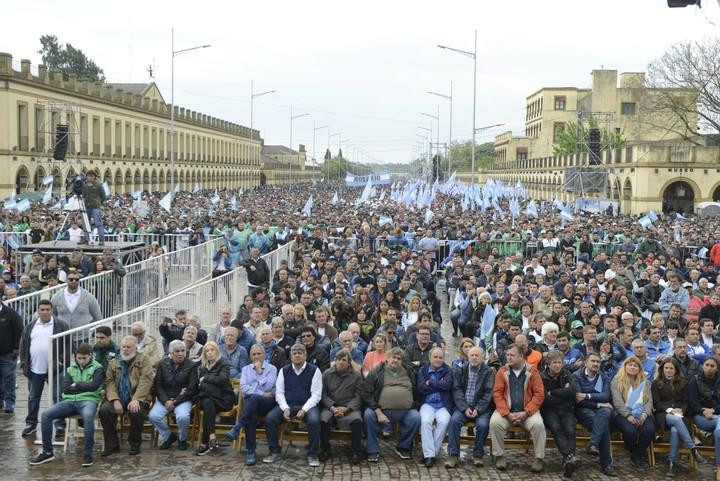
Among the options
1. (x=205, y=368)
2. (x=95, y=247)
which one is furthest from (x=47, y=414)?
(x=95, y=247)

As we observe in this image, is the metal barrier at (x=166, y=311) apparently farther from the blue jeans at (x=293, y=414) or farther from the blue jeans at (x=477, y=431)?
the blue jeans at (x=477, y=431)

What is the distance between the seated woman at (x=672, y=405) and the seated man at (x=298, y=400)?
3820 mm

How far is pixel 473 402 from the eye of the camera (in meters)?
9.66

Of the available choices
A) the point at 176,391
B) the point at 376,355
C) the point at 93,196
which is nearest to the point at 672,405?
the point at 376,355

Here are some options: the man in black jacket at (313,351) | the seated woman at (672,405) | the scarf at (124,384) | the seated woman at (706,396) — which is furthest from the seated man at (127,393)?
the seated woman at (706,396)

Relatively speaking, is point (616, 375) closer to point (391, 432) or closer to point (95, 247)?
point (391, 432)

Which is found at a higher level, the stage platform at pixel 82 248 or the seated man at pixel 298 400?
the stage platform at pixel 82 248

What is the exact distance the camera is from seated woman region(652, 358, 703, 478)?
31.1 ft

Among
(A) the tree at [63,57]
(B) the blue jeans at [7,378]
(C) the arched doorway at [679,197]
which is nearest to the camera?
(B) the blue jeans at [7,378]

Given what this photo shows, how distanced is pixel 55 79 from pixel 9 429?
52.7 metres

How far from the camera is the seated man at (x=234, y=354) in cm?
1041

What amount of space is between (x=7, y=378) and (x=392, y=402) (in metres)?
5.05

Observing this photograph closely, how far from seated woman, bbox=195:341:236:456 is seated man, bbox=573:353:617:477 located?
3943 millimetres

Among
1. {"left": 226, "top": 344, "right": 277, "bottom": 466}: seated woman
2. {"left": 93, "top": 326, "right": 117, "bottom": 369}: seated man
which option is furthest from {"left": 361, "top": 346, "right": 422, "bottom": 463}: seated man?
{"left": 93, "top": 326, "right": 117, "bottom": 369}: seated man
